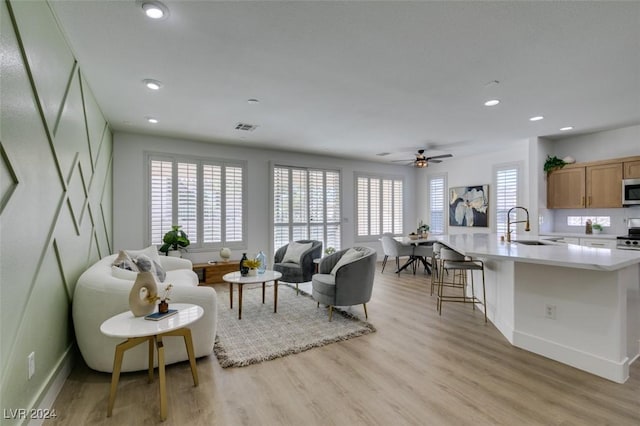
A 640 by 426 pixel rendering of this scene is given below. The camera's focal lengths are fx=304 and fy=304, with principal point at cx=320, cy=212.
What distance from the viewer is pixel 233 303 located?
4453 millimetres

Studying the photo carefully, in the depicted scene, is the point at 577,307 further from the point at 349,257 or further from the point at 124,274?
the point at 124,274

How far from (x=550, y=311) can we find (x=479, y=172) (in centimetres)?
519

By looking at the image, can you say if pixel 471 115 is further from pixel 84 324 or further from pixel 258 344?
pixel 84 324

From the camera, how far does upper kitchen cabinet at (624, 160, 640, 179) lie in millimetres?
4711

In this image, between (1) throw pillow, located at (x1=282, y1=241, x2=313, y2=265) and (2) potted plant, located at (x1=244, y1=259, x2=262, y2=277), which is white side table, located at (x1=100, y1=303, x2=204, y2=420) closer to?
(2) potted plant, located at (x1=244, y1=259, x2=262, y2=277)

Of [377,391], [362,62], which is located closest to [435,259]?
[377,391]

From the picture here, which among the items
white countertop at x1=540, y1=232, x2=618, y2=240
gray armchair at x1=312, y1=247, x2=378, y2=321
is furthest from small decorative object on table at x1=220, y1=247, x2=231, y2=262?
white countertop at x1=540, y1=232, x2=618, y2=240

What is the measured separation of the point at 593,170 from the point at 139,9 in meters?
6.72

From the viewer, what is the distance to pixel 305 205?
714cm

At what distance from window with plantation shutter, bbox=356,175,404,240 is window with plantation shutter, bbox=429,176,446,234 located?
2.70 ft

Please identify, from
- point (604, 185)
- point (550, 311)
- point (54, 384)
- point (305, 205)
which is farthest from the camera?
point (305, 205)

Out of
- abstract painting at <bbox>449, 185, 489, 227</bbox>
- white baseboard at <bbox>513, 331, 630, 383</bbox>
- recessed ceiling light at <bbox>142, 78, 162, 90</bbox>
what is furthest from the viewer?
abstract painting at <bbox>449, 185, 489, 227</bbox>

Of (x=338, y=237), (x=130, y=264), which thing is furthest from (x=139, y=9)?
(x=338, y=237)

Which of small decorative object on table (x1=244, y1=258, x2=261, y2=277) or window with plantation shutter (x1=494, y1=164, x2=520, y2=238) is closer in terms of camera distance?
small decorative object on table (x1=244, y1=258, x2=261, y2=277)
